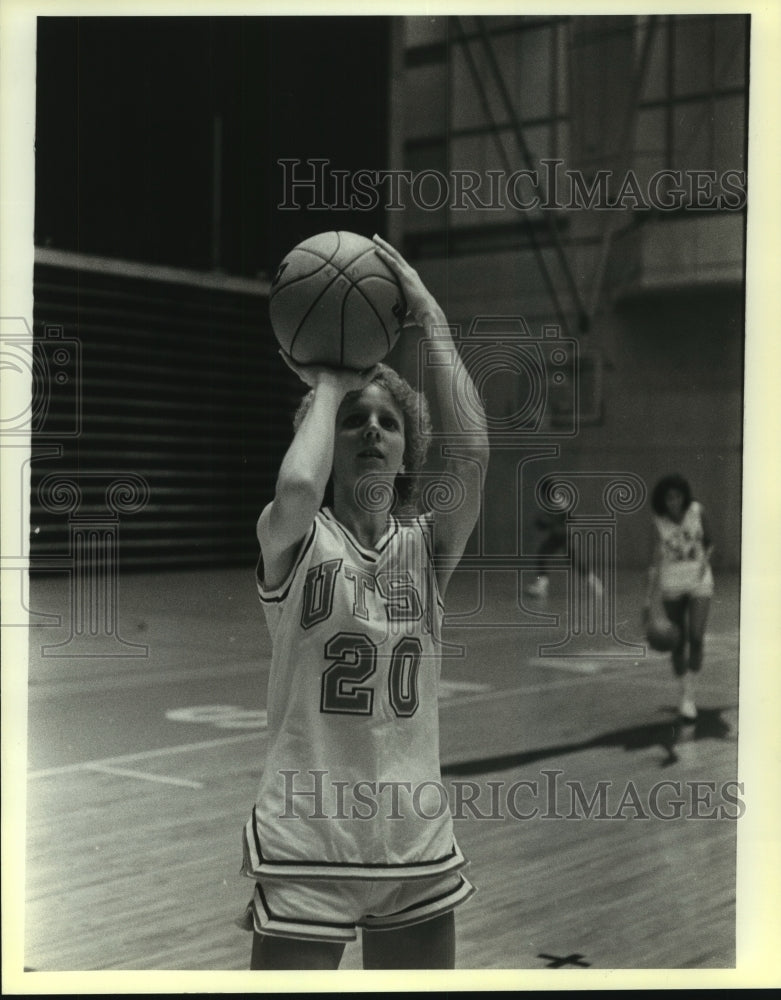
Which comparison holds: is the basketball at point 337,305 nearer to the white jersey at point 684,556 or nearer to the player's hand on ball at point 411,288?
the player's hand on ball at point 411,288

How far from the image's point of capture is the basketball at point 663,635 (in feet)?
13.8

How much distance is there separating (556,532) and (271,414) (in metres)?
1.08

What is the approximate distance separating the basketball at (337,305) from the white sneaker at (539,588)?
46.4 inches

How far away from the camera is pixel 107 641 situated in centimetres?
407

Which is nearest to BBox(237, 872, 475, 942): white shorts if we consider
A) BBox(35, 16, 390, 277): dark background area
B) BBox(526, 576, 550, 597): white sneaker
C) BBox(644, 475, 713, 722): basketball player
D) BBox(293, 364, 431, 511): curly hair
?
BBox(293, 364, 431, 511): curly hair

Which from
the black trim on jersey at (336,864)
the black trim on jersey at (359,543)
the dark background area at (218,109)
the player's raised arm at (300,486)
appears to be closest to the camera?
the player's raised arm at (300,486)

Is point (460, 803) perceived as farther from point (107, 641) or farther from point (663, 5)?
point (663, 5)

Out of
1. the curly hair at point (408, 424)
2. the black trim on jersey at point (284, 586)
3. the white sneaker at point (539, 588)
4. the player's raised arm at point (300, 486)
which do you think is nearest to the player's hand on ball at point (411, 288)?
the curly hair at point (408, 424)

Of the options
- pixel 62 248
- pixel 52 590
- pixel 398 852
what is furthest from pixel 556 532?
pixel 62 248

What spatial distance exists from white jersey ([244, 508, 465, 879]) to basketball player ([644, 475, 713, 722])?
1350 millimetres

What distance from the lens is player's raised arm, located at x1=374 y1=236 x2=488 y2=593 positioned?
321cm

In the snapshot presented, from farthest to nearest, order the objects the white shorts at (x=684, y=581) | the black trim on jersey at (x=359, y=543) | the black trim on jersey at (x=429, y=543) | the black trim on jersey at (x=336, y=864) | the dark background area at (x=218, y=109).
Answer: the white shorts at (x=684, y=581) < the dark background area at (x=218, y=109) < the black trim on jersey at (x=429, y=543) < the black trim on jersey at (x=359, y=543) < the black trim on jersey at (x=336, y=864)

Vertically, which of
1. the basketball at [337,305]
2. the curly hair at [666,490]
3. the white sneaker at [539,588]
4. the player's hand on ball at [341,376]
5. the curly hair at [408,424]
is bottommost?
the white sneaker at [539,588]

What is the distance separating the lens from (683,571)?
416 centimetres
